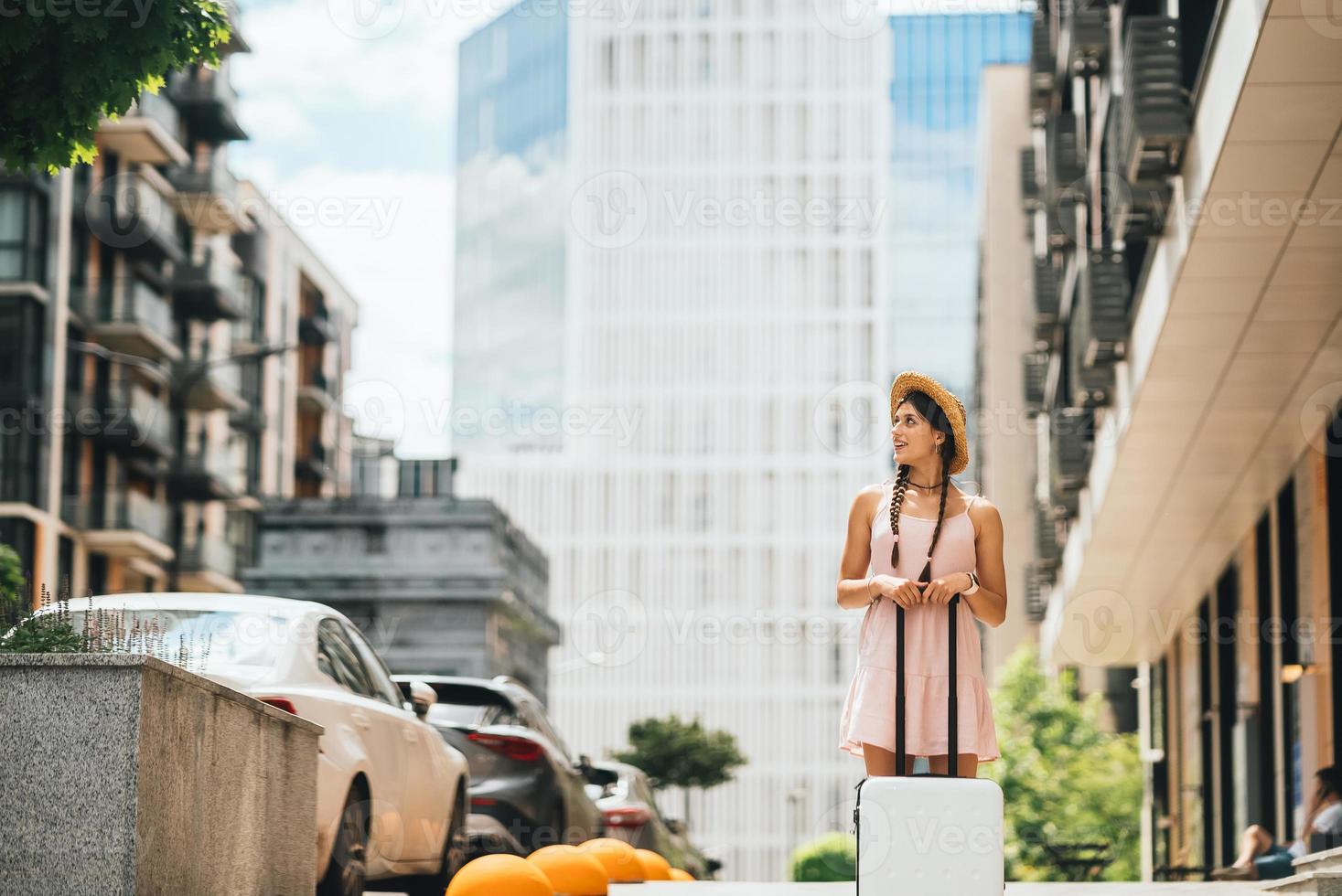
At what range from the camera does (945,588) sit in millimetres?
6918

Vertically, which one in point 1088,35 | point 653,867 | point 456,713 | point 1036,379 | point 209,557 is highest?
point 1088,35

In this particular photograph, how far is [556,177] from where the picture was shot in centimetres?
12069

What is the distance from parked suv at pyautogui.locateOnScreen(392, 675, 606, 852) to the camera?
14719 mm

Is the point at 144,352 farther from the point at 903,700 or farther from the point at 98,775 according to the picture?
the point at 903,700

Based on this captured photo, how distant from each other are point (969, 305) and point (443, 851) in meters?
119

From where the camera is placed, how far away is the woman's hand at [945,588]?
22.7 ft

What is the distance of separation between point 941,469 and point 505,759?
8135mm

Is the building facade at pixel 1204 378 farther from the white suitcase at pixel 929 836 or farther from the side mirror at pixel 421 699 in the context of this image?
the white suitcase at pixel 929 836

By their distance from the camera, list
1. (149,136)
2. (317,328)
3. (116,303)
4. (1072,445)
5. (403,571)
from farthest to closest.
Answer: (317,328) < (403,571) < (149,136) < (116,303) < (1072,445)

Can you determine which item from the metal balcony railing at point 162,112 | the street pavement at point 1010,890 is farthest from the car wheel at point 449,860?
the metal balcony railing at point 162,112

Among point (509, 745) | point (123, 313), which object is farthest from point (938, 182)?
point (509, 745)

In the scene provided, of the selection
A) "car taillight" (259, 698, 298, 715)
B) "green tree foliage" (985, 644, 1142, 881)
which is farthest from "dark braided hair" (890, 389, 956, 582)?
"green tree foliage" (985, 644, 1142, 881)

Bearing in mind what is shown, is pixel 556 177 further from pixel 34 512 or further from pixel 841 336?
pixel 34 512

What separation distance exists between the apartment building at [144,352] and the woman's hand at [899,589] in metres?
33.2
